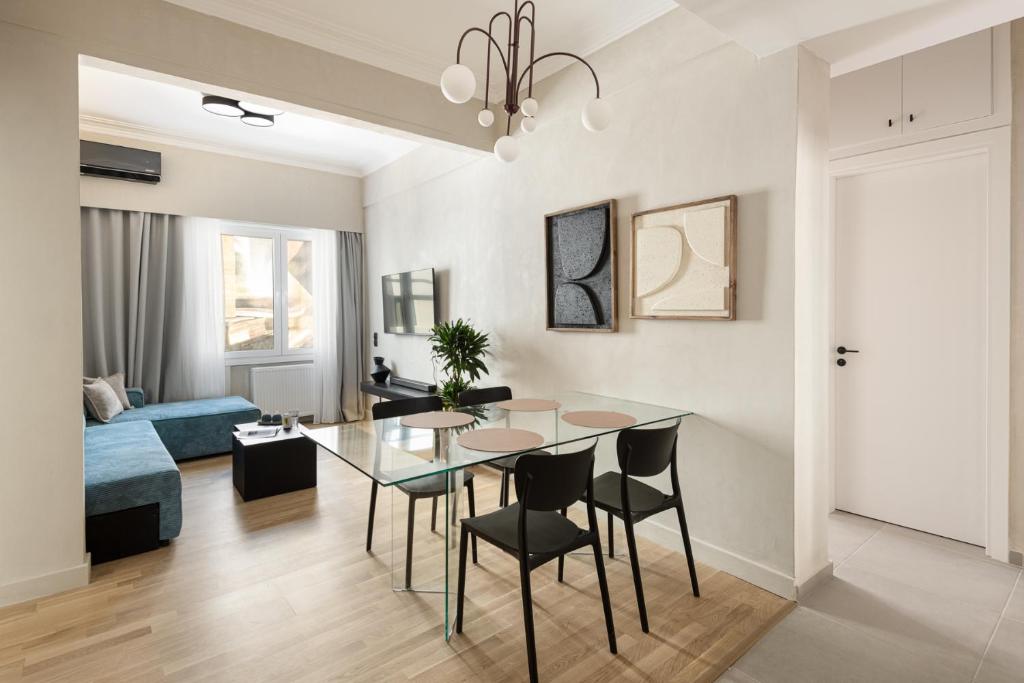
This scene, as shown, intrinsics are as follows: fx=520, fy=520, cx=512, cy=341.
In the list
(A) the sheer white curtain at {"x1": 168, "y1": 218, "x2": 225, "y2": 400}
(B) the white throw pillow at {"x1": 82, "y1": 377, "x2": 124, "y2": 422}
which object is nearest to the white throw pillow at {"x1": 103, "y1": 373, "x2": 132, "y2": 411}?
(B) the white throw pillow at {"x1": 82, "y1": 377, "x2": 124, "y2": 422}

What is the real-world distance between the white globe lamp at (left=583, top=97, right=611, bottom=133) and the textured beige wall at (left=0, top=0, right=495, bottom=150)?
188 centimetres

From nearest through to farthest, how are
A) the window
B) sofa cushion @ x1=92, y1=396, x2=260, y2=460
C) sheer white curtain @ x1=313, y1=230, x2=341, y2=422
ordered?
sofa cushion @ x1=92, y1=396, x2=260, y2=460 → the window → sheer white curtain @ x1=313, y1=230, x2=341, y2=422

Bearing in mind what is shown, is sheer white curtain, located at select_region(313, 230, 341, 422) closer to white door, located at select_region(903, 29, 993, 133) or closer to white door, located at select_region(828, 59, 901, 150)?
white door, located at select_region(828, 59, 901, 150)

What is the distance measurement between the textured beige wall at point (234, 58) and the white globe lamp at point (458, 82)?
5.69ft

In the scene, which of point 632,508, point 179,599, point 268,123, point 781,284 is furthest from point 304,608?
point 268,123

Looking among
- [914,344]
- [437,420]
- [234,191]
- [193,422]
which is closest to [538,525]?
[437,420]

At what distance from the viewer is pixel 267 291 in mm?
5805

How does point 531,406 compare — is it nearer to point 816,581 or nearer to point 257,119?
point 816,581

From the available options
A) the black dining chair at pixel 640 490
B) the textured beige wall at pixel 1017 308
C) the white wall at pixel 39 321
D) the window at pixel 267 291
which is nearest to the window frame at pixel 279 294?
the window at pixel 267 291

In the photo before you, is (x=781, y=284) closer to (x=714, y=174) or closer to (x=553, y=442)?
(x=714, y=174)

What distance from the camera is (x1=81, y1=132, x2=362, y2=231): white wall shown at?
4.74m

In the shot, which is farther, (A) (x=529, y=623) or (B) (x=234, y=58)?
(B) (x=234, y=58)

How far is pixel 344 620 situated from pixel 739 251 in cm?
242

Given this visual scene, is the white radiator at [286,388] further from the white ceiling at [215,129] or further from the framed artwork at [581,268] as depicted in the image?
the framed artwork at [581,268]
